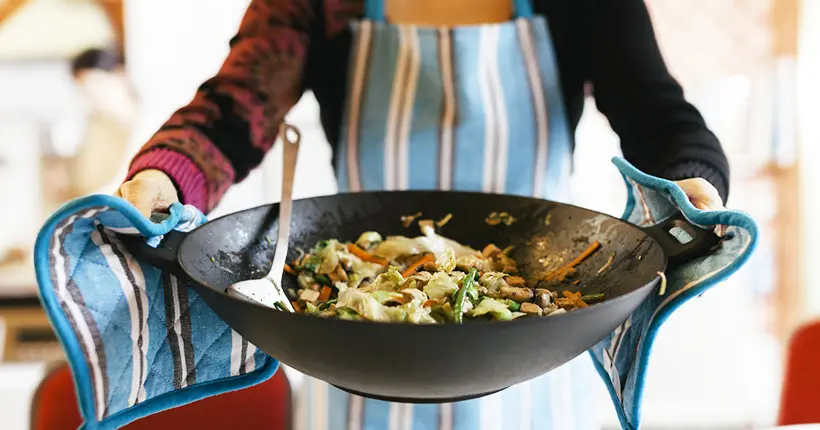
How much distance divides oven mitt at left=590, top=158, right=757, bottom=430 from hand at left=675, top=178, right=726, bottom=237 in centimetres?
2

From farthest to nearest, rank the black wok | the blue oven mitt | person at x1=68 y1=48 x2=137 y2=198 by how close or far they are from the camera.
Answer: person at x1=68 y1=48 x2=137 y2=198 < the blue oven mitt < the black wok

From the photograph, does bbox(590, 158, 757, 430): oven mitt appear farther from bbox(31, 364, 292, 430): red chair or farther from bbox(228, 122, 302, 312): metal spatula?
bbox(31, 364, 292, 430): red chair

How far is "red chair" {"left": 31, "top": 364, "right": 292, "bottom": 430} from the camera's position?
1124mm

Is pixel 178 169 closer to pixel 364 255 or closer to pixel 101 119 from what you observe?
pixel 364 255

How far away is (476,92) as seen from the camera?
1.09 meters

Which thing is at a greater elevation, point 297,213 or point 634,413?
point 297,213

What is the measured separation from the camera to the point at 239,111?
93 centimetres

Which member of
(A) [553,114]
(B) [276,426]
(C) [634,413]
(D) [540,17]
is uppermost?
(D) [540,17]

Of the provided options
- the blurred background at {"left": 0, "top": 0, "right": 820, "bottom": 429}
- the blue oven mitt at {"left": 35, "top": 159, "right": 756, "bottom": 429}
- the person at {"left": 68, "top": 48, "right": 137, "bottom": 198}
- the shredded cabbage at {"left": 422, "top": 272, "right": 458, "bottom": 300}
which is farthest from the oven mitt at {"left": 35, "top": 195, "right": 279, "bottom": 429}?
the person at {"left": 68, "top": 48, "right": 137, "bottom": 198}

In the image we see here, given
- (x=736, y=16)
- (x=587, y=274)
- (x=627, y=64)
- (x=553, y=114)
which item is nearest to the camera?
(x=587, y=274)

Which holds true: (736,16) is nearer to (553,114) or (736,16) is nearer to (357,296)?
(553,114)

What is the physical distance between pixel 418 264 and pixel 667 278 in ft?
0.83

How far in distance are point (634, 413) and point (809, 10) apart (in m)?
1.96

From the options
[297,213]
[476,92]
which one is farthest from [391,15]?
[297,213]
